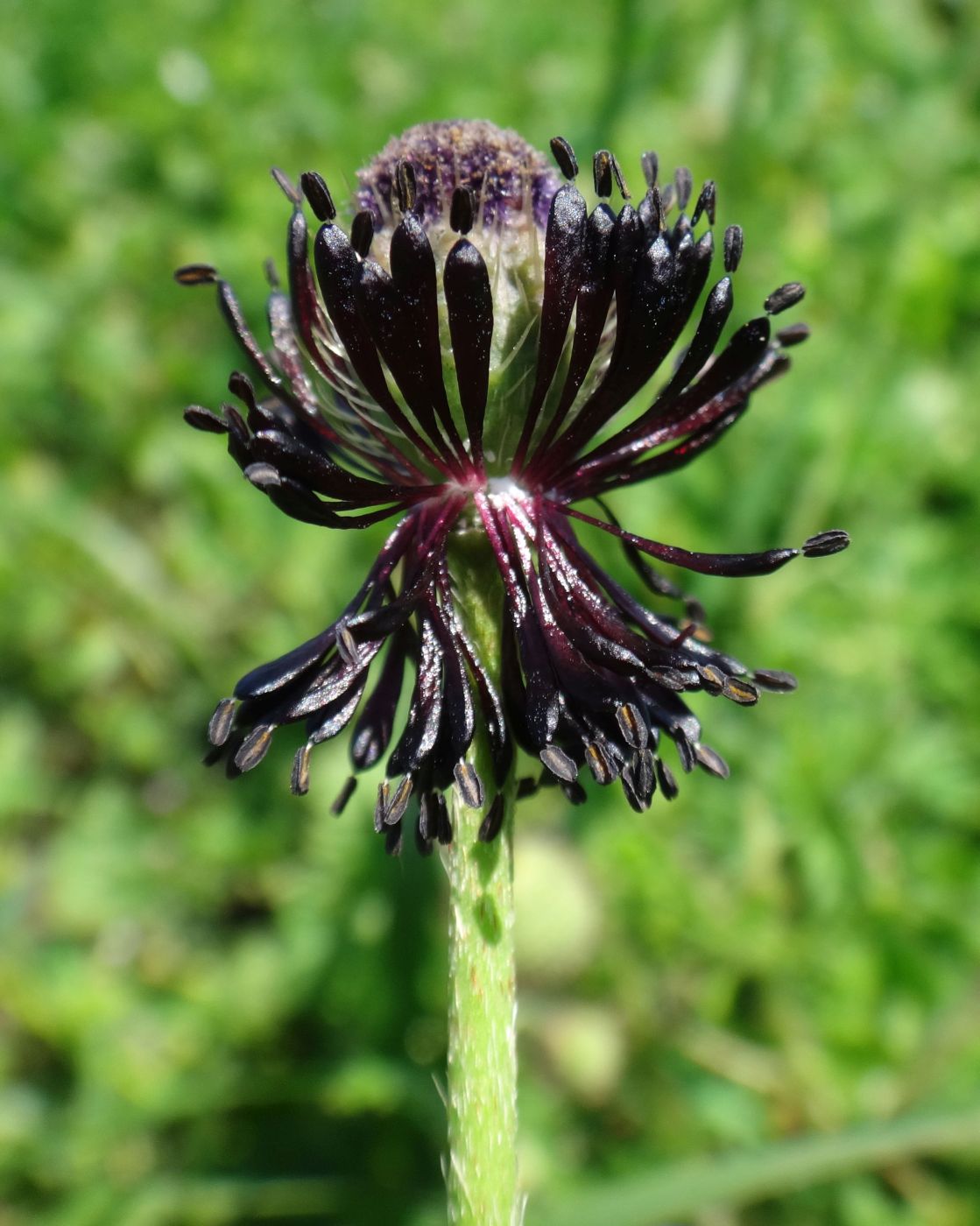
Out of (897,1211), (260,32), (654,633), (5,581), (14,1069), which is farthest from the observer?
(260,32)

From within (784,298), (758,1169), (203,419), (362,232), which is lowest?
(758,1169)

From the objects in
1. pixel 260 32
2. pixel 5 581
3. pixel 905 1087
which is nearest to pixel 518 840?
pixel 905 1087

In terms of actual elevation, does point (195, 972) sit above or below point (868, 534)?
below

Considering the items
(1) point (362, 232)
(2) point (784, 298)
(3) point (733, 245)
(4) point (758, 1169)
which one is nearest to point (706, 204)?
(3) point (733, 245)

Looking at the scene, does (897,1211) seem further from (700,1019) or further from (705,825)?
(705,825)

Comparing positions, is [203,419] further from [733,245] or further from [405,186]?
[733,245]

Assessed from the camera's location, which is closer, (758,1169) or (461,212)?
(461,212)

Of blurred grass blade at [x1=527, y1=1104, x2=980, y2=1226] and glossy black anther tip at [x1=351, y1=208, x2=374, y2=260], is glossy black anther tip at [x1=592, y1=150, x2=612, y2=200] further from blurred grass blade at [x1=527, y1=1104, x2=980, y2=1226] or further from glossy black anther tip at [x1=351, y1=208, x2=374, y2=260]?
blurred grass blade at [x1=527, y1=1104, x2=980, y2=1226]
